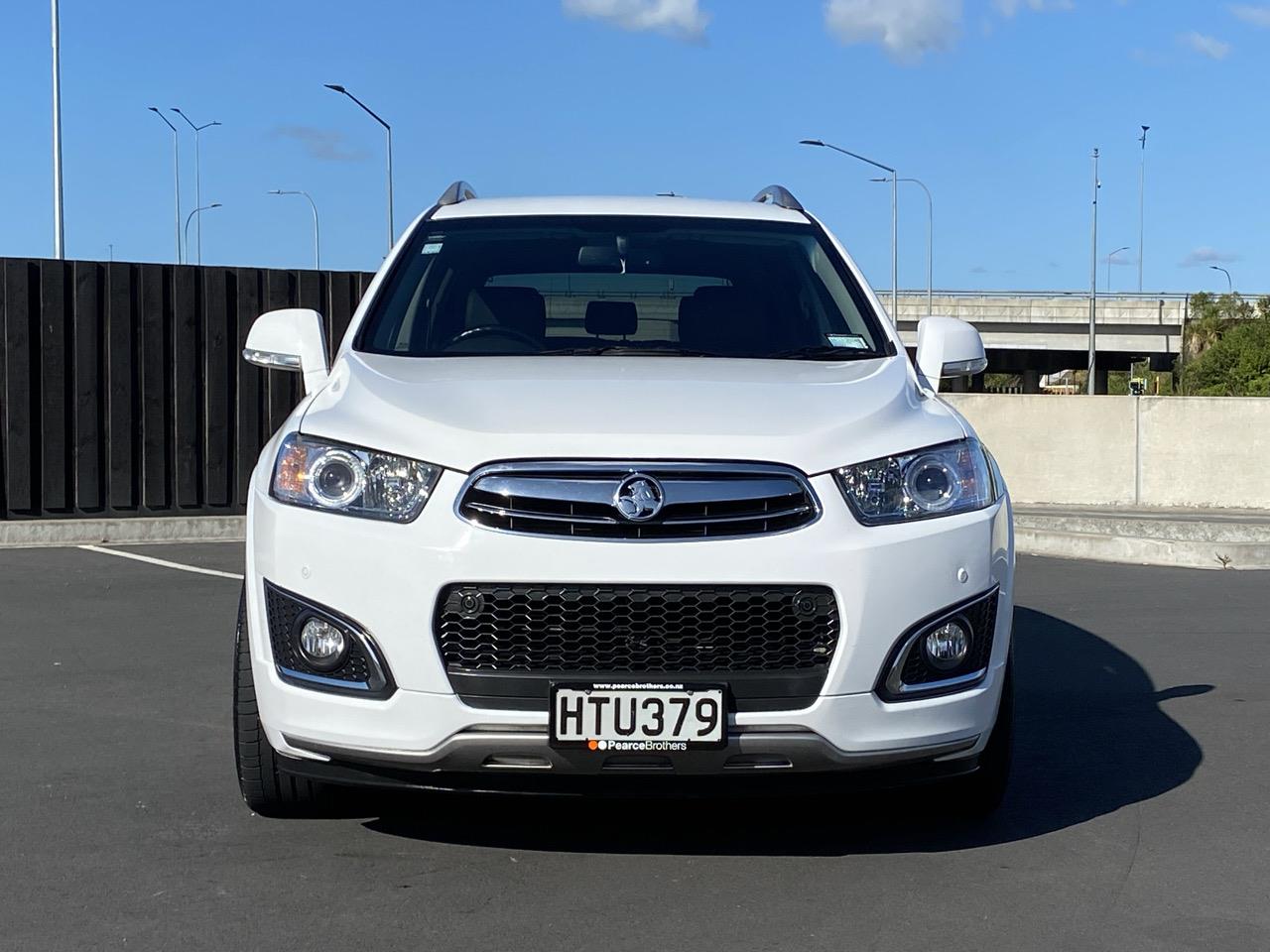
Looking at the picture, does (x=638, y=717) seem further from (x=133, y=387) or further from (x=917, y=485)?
(x=133, y=387)

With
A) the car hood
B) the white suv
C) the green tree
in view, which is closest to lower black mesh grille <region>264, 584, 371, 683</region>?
the white suv

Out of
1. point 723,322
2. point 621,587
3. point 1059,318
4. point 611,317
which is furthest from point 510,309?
point 1059,318

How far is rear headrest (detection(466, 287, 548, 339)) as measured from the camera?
17.3 feet

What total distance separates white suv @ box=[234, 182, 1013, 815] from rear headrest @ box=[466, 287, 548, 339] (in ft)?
2.68

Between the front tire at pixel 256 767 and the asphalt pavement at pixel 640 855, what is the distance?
70mm

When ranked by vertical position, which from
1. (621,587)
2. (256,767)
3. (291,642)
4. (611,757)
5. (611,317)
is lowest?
(256,767)

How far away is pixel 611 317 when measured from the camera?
17.6ft

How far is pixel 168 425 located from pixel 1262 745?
32.1ft

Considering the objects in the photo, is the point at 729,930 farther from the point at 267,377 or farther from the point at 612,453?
the point at 267,377

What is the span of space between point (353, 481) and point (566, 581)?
0.61 m

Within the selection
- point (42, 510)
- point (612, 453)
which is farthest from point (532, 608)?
point (42, 510)

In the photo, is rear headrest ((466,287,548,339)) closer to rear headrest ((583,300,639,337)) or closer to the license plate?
rear headrest ((583,300,639,337))

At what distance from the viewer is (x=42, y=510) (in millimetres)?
13023

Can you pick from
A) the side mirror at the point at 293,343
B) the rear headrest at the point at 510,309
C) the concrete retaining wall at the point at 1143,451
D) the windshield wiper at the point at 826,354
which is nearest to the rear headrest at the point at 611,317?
the rear headrest at the point at 510,309
